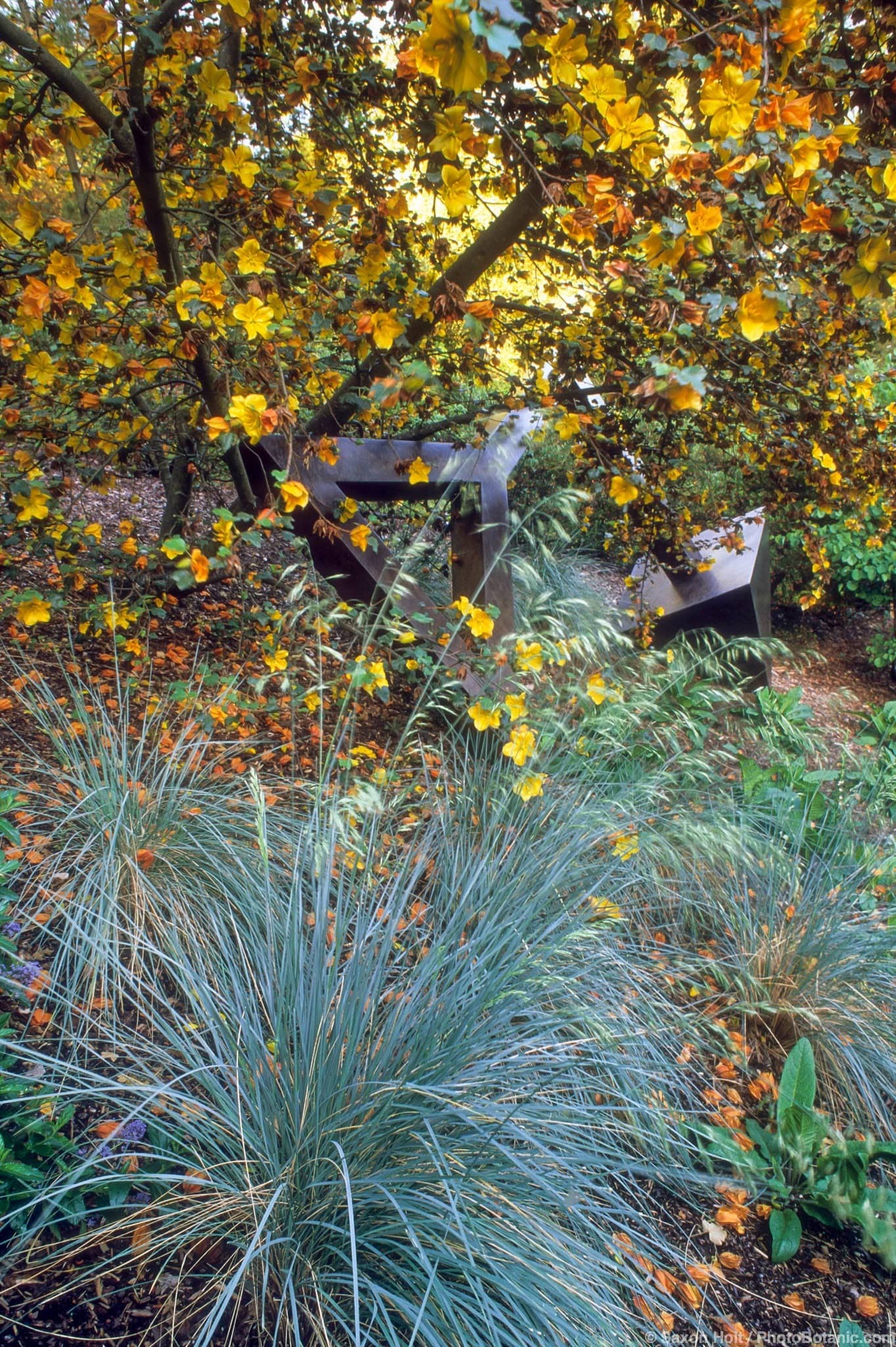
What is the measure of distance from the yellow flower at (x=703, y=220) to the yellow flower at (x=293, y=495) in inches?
36.4

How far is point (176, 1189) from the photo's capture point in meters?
1.39

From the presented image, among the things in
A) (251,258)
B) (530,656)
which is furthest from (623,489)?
(251,258)

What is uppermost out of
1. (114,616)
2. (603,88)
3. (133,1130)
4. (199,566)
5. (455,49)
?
(603,88)

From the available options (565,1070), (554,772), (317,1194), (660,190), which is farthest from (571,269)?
(317,1194)

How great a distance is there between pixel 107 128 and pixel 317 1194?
244cm

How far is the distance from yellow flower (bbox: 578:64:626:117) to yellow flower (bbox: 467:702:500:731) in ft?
4.57

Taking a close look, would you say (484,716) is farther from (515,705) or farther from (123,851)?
(123,851)

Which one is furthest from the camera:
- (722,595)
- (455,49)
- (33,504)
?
(722,595)

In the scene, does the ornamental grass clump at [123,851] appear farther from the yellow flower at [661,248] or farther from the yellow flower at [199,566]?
the yellow flower at [661,248]

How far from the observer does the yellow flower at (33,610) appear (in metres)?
2.14

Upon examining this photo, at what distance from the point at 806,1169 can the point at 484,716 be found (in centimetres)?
128

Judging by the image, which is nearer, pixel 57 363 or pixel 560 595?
pixel 57 363

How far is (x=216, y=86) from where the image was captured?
1939 mm

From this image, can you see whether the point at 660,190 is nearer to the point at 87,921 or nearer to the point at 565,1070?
the point at 565,1070
